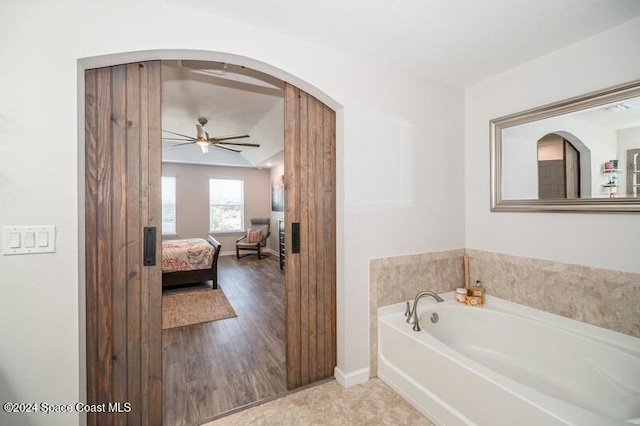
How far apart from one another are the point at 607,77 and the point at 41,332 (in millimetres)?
3620

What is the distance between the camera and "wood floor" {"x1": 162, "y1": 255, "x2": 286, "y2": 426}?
5.98ft

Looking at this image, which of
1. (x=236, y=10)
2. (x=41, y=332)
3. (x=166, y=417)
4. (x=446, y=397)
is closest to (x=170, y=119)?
(x=236, y=10)

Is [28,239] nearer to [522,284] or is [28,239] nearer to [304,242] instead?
[304,242]

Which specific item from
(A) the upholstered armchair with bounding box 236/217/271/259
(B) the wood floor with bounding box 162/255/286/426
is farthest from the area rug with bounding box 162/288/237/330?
(A) the upholstered armchair with bounding box 236/217/271/259

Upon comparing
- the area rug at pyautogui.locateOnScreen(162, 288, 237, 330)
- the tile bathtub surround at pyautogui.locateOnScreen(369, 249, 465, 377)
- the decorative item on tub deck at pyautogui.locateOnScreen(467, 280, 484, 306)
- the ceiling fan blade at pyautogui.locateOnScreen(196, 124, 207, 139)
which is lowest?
the area rug at pyautogui.locateOnScreen(162, 288, 237, 330)

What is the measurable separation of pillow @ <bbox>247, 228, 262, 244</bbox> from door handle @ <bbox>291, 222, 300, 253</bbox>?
5.37 meters

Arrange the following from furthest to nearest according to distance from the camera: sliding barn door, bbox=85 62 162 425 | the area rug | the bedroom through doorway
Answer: the area rug < the bedroom through doorway < sliding barn door, bbox=85 62 162 425

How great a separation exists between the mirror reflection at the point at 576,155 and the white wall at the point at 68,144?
4.42 ft

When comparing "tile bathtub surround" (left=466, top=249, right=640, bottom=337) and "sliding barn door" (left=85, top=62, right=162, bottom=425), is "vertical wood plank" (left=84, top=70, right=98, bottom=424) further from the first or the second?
"tile bathtub surround" (left=466, top=249, right=640, bottom=337)

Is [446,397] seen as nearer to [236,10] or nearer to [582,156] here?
[582,156]

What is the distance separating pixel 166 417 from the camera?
1692mm

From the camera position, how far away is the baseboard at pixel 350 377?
198 cm

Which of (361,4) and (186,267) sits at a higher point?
(361,4)

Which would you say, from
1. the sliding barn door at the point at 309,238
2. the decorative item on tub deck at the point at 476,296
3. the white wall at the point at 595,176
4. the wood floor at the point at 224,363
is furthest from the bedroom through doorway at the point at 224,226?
the white wall at the point at 595,176
